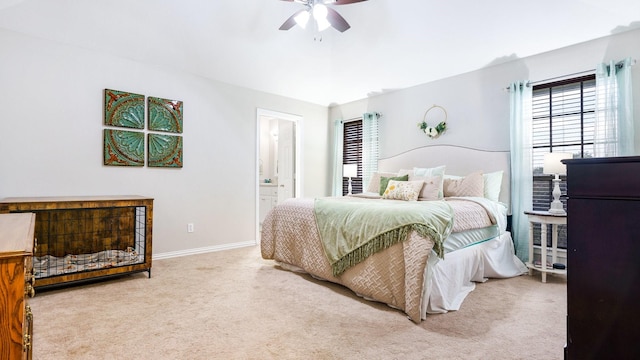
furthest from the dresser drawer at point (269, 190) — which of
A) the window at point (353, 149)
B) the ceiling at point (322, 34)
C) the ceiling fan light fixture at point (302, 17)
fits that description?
the ceiling fan light fixture at point (302, 17)

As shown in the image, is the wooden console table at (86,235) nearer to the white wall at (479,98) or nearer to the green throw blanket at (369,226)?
the green throw blanket at (369,226)

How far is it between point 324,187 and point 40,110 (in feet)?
13.4

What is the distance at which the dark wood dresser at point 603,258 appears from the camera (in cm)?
83

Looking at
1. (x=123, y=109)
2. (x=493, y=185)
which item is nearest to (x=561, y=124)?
(x=493, y=185)

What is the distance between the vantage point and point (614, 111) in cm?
296

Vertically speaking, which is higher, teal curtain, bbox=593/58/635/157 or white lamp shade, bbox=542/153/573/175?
teal curtain, bbox=593/58/635/157

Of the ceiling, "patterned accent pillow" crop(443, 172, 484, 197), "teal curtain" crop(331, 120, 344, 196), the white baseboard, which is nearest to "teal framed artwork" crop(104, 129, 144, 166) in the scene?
the ceiling

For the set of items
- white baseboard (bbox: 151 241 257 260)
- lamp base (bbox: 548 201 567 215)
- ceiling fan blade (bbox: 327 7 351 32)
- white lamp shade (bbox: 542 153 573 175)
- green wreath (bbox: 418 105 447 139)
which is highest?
ceiling fan blade (bbox: 327 7 351 32)

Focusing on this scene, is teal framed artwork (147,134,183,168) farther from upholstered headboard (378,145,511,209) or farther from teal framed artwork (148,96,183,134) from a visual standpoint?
upholstered headboard (378,145,511,209)

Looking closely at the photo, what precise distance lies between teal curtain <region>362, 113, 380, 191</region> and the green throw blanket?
2.32 m

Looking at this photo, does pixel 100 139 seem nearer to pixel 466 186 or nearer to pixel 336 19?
pixel 336 19

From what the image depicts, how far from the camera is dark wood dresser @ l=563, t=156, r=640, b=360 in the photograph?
83cm

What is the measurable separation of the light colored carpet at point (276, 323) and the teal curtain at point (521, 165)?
0.65 metres

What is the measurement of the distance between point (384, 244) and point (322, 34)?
10.9ft
